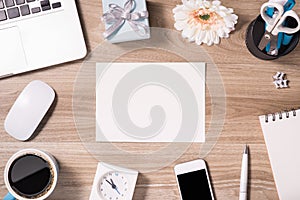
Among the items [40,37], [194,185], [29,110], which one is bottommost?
[194,185]

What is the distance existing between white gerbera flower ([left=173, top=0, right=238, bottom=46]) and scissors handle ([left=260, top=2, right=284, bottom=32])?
9 cm

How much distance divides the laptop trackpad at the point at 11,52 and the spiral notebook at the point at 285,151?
17.8 inches

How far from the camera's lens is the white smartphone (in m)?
0.88

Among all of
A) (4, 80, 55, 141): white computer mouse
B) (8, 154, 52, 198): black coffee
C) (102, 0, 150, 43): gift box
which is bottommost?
(8, 154, 52, 198): black coffee

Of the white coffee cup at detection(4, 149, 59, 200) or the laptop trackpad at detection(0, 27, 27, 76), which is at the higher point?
the laptop trackpad at detection(0, 27, 27, 76)

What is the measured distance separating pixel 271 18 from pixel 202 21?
0.13m

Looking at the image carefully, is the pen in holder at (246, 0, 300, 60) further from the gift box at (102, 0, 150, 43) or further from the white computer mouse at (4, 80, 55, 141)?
the white computer mouse at (4, 80, 55, 141)

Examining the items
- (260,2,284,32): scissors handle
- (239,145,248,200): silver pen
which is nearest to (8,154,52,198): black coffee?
(239,145,248,200): silver pen

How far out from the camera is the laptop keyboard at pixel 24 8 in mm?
873

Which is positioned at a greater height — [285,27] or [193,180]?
[285,27]

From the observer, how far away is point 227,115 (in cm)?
89

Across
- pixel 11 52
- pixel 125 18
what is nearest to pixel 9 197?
pixel 11 52

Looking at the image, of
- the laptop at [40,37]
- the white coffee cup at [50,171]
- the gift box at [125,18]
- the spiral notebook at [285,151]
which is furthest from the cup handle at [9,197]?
the spiral notebook at [285,151]

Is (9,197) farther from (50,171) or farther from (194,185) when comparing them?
(194,185)
